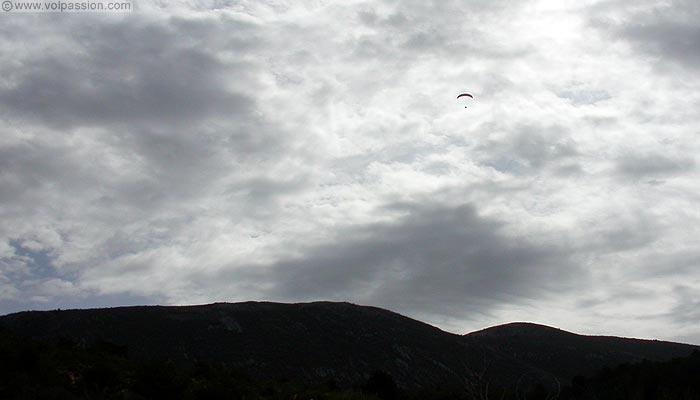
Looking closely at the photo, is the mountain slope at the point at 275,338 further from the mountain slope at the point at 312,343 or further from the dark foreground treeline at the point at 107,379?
the dark foreground treeline at the point at 107,379

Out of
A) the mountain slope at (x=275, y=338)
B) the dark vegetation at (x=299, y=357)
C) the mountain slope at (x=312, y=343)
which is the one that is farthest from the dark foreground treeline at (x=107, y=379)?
the mountain slope at (x=275, y=338)

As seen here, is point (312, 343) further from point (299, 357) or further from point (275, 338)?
point (299, 357)

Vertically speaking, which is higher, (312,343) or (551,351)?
(551,351)

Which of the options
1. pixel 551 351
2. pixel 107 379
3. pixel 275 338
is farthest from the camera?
pixel 551 351

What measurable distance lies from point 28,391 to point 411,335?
86.1m

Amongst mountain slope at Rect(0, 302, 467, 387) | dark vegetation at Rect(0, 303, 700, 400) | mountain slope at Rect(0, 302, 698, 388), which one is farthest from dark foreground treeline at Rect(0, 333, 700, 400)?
mountain slope at Rect(0, 302, 467, 387)

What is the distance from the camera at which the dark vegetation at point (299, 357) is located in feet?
101

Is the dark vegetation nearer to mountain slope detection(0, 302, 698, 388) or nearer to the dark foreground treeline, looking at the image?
the dark foreground treeline

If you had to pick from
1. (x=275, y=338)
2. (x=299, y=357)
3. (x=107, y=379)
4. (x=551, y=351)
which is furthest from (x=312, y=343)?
(x=107, y=379)

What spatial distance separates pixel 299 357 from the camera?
278 ft

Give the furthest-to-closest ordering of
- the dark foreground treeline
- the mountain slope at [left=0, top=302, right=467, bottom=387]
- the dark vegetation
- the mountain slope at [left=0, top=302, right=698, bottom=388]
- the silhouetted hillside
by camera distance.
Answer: the silhouetted hillside
the mountain slope at [left=0, top=302, right=698, bottom=388]
the mountain slope at [left=0, top=302, right=467, bottom=387]
the dark vegetation
the dark foreground treeline

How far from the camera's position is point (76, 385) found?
90.5ft

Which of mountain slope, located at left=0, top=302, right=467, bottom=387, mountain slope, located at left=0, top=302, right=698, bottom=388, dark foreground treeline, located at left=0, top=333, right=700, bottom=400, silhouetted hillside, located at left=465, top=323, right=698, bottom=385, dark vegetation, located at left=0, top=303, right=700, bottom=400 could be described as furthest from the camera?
silhouetted hillside, located at left=465, top=323, right=698, bottom=385

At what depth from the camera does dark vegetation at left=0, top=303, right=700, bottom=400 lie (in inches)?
1207
